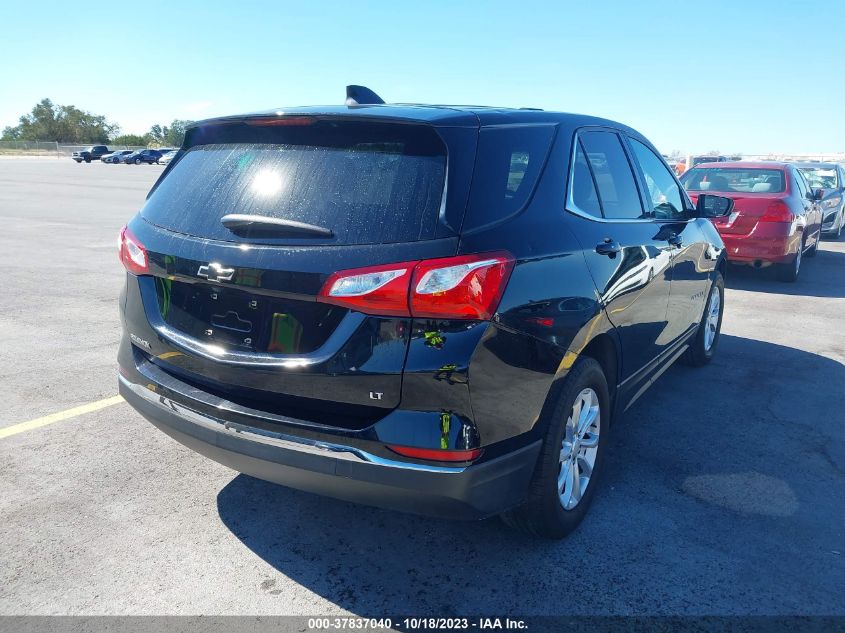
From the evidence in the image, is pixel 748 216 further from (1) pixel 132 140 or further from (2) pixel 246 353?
(1) pixel 132 140

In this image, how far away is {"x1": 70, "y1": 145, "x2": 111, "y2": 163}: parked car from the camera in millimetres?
67562

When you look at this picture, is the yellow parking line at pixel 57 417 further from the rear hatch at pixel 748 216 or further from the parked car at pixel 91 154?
the parked car at pixel 91 154

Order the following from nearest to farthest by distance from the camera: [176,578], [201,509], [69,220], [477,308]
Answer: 1. [477,308]
2. [176,578]
3. [201,509]
4. [69,220]

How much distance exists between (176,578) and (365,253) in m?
1.54

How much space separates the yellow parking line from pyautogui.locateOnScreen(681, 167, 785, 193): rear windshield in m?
8.58

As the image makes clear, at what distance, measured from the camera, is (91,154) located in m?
70.1

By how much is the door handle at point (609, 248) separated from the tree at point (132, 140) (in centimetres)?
11189

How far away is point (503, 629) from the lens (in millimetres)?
2537

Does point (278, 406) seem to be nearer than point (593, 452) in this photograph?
Yes

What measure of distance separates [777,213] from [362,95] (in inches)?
293

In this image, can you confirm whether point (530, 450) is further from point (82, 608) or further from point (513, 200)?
point (82, 608)

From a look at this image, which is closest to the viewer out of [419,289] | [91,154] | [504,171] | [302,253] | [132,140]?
[419,289]

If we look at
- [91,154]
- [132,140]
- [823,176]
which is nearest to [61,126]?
[132,140]

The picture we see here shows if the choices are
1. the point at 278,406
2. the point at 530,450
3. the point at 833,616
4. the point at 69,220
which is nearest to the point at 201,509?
the point at 278,406
